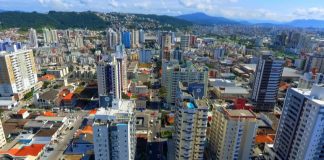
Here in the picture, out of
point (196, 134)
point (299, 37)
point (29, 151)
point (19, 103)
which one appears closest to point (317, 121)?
point (196, 134)

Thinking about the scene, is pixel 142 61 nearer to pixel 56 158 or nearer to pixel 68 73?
pixel 68 73

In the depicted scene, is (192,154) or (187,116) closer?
(187,116)

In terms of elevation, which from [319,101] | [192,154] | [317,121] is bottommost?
[192,154]

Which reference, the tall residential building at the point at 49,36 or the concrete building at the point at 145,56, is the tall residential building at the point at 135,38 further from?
the tall residential building at the point at 49,36

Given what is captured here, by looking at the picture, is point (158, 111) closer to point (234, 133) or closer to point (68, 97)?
point (68, 97)

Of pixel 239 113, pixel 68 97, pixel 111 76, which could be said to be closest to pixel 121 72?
pixel 111 76

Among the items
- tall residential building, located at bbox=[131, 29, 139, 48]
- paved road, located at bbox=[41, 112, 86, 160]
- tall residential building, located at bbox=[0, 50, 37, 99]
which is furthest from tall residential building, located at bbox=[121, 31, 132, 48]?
paved road, located at bbox=[41, 112, 86, 160]
